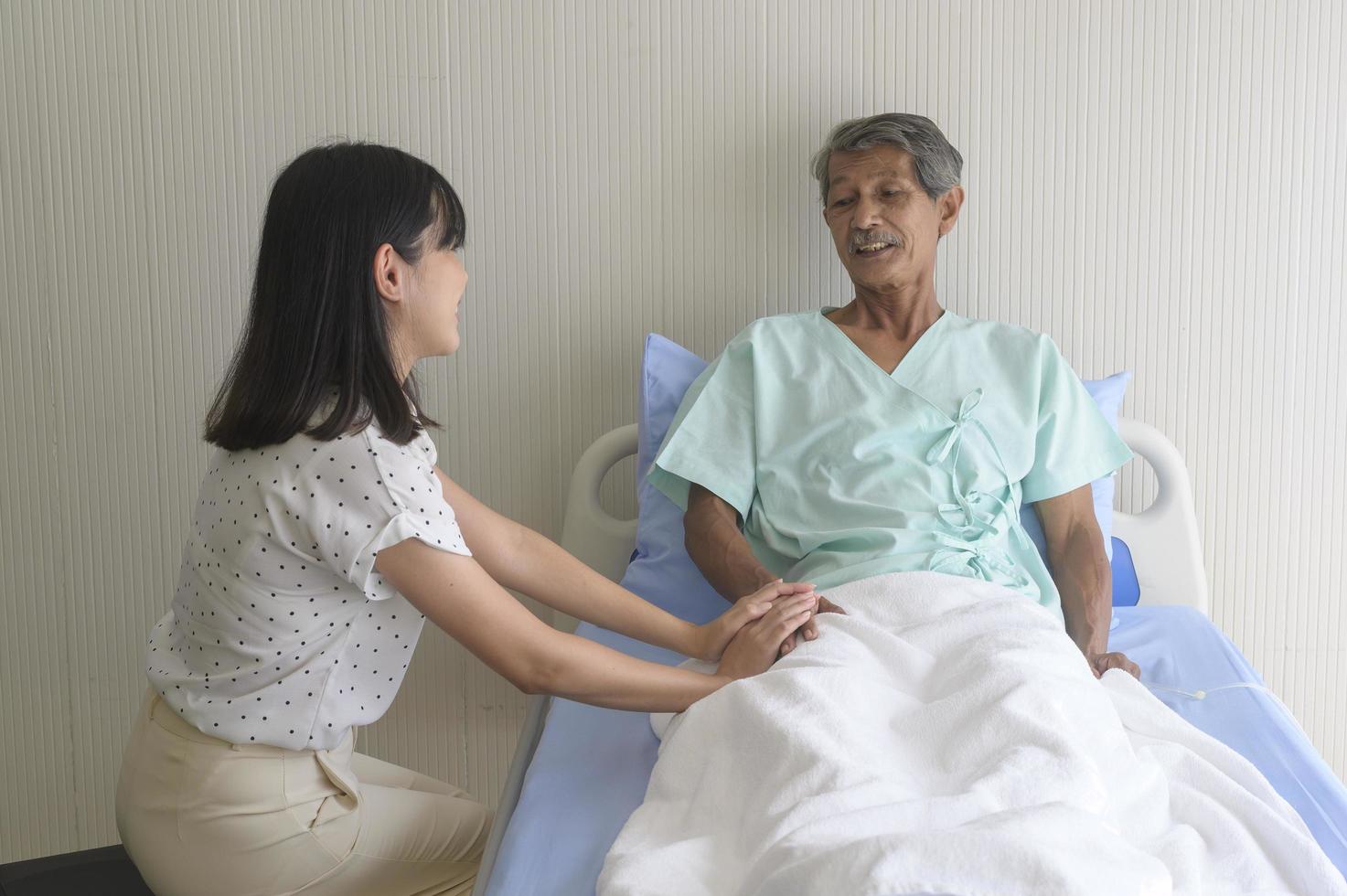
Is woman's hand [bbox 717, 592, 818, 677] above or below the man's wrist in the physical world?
above

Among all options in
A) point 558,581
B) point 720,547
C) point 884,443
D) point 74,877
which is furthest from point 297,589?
point 884,443

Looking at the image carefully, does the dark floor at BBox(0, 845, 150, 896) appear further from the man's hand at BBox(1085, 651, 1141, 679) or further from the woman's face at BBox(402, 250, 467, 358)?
the man's hand at BBox(1085, 651, 1141, 679)

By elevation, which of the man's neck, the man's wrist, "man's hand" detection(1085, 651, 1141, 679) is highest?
the man's neck

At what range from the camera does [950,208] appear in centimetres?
200

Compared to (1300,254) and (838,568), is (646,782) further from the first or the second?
(1300,254)

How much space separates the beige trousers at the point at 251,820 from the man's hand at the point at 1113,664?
0.97m

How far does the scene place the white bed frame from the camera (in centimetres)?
198

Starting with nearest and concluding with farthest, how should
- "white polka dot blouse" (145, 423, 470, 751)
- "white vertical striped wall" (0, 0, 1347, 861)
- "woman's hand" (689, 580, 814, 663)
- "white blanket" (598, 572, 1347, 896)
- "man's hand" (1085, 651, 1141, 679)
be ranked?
"white blanket" (598, 572, 1347, 896) < "white polka dot blouse" (145, 423, 470, 751) < "woman's hand" (689, 580, 814, 663) < "man's hand" (1085, 651, 1141, 679) < "white vertical striped wall" (0, 0, 1347, 861)

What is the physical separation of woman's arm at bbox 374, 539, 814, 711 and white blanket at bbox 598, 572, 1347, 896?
0.06 meters

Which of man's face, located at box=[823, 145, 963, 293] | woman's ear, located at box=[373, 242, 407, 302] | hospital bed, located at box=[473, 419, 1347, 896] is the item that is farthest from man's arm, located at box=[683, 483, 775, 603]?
woman's ear, located at box=[373, 242, 407, 302]

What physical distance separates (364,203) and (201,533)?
1.38ft

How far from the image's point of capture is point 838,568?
65.9 inches

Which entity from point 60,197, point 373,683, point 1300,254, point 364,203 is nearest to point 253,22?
point 60,197

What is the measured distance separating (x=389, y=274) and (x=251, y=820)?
0.62 m
